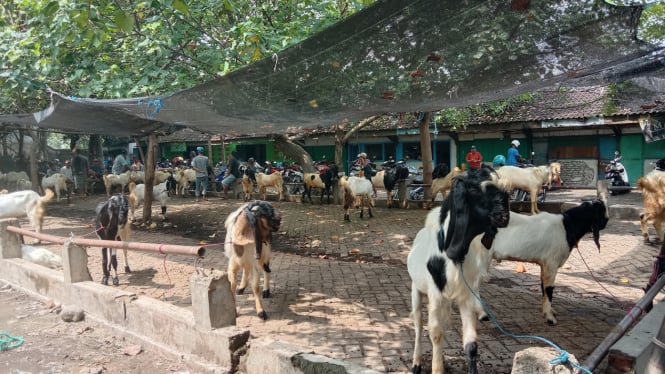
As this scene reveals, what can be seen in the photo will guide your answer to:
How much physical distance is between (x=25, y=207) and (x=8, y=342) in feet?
21.2

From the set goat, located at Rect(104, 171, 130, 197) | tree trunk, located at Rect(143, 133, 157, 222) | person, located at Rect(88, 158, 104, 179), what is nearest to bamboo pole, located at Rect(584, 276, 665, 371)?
tree trunk, located at Rect(143, 133, 157, 222)

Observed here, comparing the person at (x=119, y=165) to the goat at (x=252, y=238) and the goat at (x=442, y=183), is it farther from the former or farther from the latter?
the goat at (x=252, y=238)

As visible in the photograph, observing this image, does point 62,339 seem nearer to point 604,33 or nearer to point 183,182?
point 604,33

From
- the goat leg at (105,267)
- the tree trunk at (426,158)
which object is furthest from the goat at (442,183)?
the goat leg at (105,267)

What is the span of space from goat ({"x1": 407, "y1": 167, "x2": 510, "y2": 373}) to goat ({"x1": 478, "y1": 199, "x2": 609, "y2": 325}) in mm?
1644

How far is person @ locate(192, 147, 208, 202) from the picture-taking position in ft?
54.7

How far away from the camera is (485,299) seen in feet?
18.7

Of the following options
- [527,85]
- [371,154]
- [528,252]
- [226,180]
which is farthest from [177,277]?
[371,154]

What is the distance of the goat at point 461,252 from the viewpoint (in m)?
3.13

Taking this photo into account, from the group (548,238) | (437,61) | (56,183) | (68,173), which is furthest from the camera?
(68,173)

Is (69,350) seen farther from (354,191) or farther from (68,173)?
(68,173)

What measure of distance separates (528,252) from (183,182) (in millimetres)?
16989

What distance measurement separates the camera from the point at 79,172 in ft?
69.7

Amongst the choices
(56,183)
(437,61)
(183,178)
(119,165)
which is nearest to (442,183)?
(437,61)
